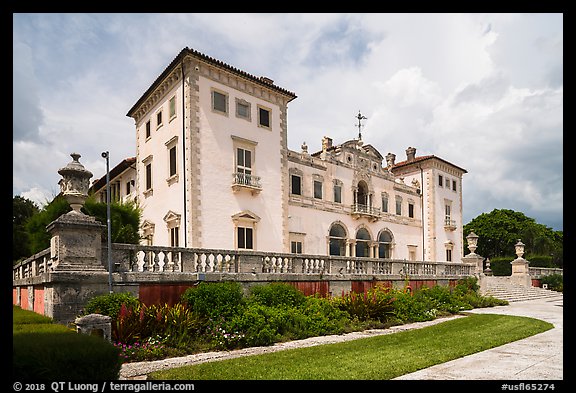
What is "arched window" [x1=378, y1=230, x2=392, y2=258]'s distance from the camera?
1399 inches

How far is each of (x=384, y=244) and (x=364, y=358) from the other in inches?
1078

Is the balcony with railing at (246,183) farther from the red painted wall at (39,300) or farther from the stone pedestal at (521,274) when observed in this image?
the stone pedestal at (521,274)

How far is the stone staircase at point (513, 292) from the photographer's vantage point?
91.4 feet

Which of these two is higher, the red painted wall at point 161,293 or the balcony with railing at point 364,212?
the balcony with railing at point 364,212

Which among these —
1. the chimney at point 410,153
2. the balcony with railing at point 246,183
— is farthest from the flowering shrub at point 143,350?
the chimney at point 410,153

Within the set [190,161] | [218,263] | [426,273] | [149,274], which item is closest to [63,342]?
[149,274]

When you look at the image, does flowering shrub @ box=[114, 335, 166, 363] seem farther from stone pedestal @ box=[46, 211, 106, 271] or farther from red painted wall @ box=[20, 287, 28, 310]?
red painted wall @ box=[20, 287, 28, 310]

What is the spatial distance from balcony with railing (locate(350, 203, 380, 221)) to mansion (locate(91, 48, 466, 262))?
3.9 inches

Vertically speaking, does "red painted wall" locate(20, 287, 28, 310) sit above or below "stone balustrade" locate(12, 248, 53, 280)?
below

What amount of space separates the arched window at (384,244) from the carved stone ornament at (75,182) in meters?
27.8

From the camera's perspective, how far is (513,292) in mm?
29984

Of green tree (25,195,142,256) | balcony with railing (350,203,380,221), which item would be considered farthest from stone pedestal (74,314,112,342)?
balcony with railing (350,203,380,221)
